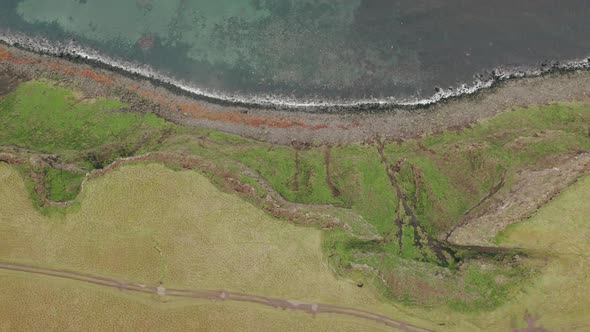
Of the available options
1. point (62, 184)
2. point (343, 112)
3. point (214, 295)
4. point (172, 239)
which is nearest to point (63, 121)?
point (62, 184)

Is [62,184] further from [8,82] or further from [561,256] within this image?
[561,256]

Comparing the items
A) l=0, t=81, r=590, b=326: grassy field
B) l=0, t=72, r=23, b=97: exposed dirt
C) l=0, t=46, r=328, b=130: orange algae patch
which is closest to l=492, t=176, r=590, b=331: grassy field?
l=0, t=81, r=590, b=326: grassy field

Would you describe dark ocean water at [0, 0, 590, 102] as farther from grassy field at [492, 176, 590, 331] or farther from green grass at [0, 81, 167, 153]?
grassy field at [492, 176, 590, 331]

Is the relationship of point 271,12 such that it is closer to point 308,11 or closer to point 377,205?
point 308,11

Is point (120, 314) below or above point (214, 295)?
below

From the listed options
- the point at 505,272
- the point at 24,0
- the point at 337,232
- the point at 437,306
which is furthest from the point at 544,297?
the point at 24,0

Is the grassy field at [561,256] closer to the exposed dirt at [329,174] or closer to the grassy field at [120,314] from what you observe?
the grassy field at [120,314]
